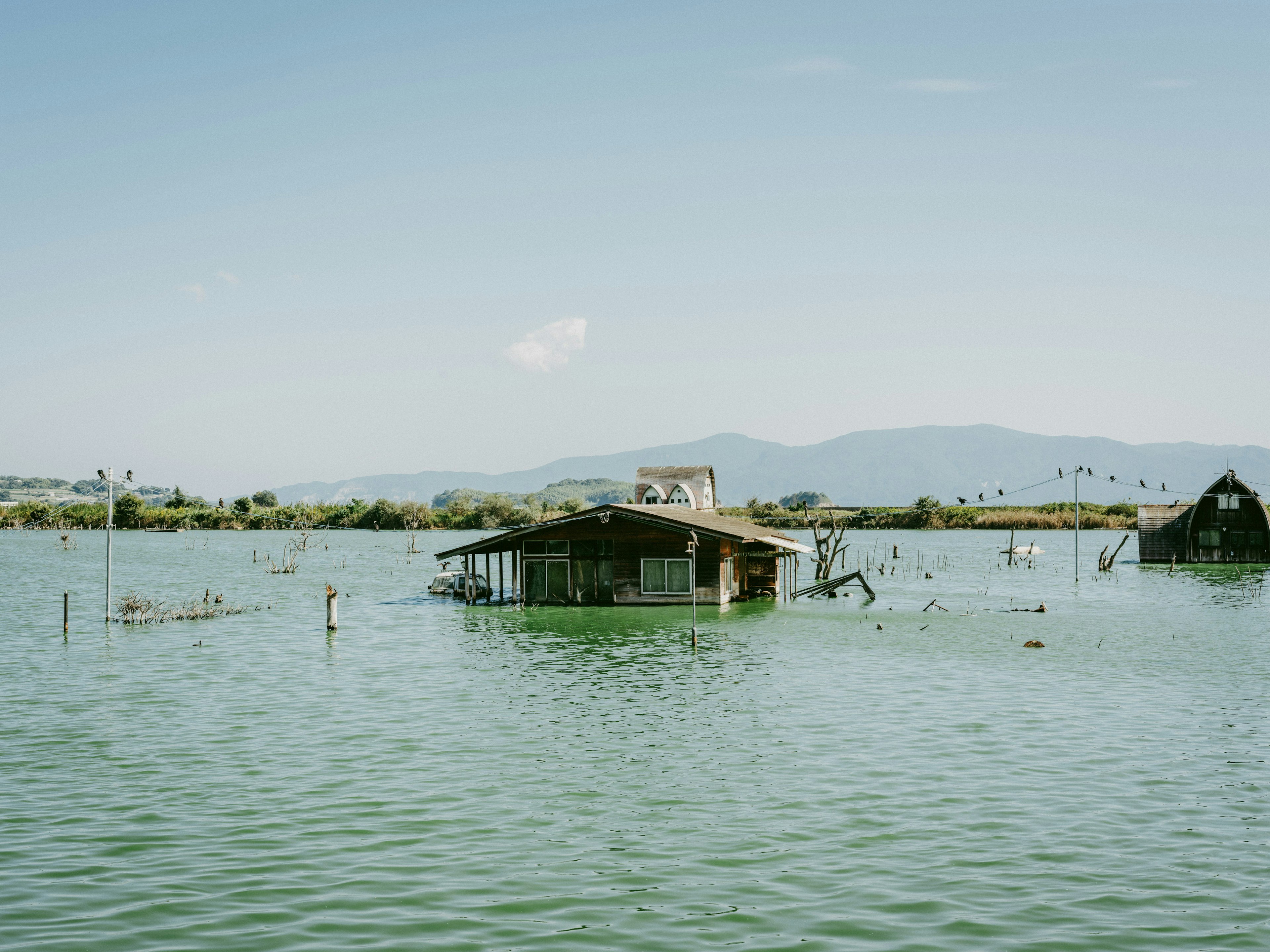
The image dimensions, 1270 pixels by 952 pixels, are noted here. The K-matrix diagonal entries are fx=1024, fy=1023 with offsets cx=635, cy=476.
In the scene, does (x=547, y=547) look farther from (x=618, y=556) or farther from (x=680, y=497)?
(x=680, y=497)

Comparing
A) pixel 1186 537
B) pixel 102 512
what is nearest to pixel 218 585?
pixel 1186 537

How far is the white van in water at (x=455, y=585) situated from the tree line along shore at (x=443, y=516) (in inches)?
3641

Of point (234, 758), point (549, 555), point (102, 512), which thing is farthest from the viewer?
point (102, 512)

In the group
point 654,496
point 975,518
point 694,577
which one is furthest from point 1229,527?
point 975,518

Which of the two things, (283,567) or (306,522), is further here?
(306,522)

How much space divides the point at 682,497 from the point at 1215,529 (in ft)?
180

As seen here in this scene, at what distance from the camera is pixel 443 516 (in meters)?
197

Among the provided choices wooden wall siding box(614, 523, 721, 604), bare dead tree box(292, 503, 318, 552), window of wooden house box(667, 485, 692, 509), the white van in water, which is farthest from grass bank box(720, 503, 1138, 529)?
wooden wall siding box(614, 523, 721, 604)

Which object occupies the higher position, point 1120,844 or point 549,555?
point 549,555

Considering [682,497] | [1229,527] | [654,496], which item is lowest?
[1229,527]

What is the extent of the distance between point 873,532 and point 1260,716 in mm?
156358

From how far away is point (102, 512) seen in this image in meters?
181

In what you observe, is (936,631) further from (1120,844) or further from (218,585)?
(218,585)

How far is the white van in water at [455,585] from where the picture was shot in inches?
2579
